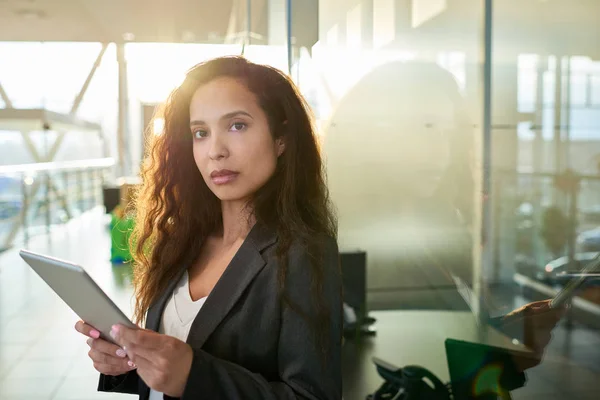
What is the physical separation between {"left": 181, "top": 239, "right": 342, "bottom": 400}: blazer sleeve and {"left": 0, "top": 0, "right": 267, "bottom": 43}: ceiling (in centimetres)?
243

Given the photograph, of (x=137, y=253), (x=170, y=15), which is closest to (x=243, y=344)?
(x=137, y=253)

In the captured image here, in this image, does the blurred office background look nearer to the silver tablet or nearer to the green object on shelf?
the silver tablet

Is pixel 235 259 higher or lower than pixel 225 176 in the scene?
lower

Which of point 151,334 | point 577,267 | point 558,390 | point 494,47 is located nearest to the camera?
point 151,334

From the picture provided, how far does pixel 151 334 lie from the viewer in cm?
93

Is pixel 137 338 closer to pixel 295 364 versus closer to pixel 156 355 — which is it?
pixel 156 355

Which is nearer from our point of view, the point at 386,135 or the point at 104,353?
the point at 104,353

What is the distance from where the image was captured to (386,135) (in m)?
2.82

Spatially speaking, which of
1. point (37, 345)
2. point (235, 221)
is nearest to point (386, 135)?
point (235, 221)

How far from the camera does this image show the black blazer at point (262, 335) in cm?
97

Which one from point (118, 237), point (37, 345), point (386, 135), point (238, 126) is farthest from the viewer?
point (118, 237)

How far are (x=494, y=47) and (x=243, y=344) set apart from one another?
1.65m

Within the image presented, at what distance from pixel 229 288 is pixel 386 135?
6.22 feet

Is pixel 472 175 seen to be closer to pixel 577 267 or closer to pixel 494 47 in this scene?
pixel 494 47
